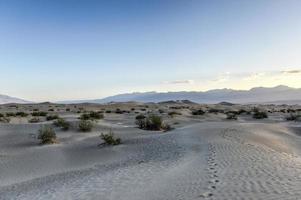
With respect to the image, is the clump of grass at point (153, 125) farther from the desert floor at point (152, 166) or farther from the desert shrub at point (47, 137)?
the desert shrub at point (47, 137)

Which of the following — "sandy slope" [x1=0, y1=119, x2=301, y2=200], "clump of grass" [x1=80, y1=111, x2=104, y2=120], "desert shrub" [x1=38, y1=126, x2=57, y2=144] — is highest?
"clump of grass" [x1=80, y1=111, x2=104, y2=120]

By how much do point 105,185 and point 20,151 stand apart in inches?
339

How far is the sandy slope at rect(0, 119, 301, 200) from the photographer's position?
955cm

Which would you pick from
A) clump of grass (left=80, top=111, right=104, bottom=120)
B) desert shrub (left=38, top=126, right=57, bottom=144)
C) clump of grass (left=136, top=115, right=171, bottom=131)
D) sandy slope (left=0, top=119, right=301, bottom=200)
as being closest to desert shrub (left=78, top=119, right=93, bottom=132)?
sandy slope (left=0, top=119, right=301, bottom=200)

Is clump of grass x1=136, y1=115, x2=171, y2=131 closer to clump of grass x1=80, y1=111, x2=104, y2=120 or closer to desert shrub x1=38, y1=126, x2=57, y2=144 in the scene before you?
clump of grass x1=80, y1=111, x2=104, y2=120

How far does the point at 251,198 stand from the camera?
8.20 m

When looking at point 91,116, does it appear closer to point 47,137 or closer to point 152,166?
point 47,137

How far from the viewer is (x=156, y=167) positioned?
1346 cm

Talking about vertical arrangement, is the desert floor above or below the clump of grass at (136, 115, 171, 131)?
below

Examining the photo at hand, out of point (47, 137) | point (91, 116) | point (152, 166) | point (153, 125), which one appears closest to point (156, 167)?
point (152, 166)

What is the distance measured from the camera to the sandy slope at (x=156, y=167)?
9555 millimetres

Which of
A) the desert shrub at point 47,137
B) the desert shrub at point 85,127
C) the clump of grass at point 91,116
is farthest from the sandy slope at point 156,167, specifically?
the clump of grass at point 91,116

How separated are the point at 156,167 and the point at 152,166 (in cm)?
30

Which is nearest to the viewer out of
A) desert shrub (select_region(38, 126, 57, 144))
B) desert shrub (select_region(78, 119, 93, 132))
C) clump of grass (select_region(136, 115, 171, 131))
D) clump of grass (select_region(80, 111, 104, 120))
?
desert shrub (select_region(38, 126, 57, 144))
